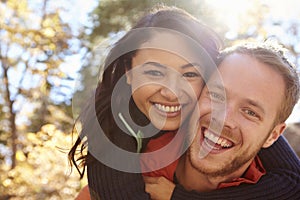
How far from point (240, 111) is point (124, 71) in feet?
2.31

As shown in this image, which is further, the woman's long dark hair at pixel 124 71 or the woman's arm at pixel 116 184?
the woman's long dark hair at pixel 124 71

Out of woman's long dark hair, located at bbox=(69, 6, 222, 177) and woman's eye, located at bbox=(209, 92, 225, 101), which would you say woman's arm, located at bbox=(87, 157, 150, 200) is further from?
woman's eye, located at bbox=(209, 92, 225, 101)

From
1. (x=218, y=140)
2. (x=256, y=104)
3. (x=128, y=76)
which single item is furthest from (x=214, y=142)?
(x=128, y=76)

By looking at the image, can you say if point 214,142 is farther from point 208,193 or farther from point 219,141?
point 208,193

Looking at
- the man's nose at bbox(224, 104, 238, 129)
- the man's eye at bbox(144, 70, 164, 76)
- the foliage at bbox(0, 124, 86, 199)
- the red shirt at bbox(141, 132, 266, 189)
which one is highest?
the man's eye at bbox(144, 70, 164, 76)

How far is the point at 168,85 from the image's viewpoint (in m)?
2.58

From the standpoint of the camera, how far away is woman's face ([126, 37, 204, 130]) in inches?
101

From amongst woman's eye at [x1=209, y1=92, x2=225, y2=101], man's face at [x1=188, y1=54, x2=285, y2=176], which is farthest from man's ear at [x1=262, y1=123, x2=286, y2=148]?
woman's eye at [x1=209, y1=92, x2=225, y2=101]

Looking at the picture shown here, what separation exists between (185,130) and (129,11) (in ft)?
17.3

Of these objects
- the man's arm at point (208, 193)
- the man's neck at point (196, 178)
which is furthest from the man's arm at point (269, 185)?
the man's neck at point (196, 178)

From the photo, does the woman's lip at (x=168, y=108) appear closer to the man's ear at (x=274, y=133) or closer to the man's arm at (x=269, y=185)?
the man's arm at (x=269, y=185)

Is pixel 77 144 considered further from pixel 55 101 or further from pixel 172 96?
pixel 55 101

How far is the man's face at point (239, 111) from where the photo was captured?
7.86 ft

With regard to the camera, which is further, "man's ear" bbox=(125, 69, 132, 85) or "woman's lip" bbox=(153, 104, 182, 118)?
"man's ear" bbox=(125, 69, 132, 85)
